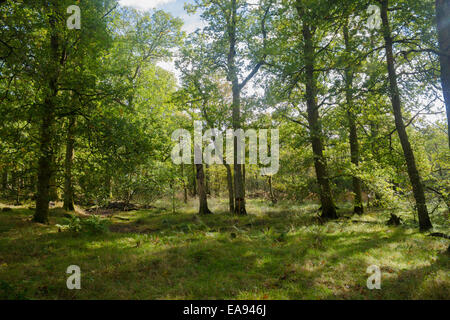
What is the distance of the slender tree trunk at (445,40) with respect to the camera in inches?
268

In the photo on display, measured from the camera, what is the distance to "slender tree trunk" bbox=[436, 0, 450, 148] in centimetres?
680

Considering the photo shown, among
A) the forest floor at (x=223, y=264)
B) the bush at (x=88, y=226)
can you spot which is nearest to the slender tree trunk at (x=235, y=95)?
the forest floor at (x=223, y=264)

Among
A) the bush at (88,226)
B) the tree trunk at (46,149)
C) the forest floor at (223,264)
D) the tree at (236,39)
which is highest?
the tree at (236,39)

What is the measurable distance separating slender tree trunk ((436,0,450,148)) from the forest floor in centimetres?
434

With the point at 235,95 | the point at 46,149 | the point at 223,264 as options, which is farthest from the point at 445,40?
the point at 46,149

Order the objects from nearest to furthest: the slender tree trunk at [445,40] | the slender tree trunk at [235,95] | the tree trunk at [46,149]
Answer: the slender tree trunk at [445,40] → the tree trunk at [46,149] → the slender tree trunk at [235,95]

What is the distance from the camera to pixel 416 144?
15445 millimetres

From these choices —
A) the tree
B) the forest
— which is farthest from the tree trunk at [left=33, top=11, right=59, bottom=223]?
the tree

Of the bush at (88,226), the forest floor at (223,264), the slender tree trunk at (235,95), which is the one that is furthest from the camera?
the slender tree trunk at (235,95)

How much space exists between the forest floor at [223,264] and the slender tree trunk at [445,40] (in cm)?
434

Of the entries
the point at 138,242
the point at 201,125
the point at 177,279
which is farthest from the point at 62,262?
the point at 201,125

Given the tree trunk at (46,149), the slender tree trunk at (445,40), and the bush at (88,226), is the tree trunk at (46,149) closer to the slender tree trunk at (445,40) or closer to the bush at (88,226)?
the bush at (88,226)

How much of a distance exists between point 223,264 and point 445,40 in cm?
913
